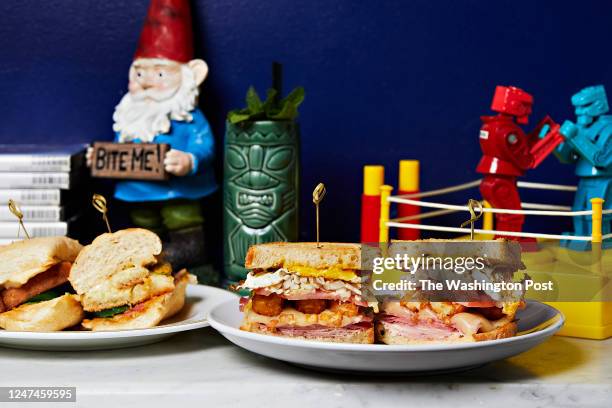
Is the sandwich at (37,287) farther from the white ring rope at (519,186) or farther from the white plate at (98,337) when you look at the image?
the white ring rope at (519,186)

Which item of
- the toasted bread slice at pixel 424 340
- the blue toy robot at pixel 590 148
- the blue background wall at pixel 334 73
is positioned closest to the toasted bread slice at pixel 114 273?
the toasted bread slice at pixel 424 340

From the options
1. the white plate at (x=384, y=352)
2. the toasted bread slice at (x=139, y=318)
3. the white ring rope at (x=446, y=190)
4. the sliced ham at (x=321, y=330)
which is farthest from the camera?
the white ring rope at (x=446, y=190)

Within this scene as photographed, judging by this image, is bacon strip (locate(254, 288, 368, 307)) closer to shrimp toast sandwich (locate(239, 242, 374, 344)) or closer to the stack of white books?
shrimp toast sandwich (locate(239, 242, 374, 344))

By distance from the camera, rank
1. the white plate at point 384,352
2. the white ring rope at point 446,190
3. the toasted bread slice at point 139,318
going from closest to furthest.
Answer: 1. the white plate at point 384,352
2. the toasted bread slice at point 139,318
3. the white ring rope at point 446,190

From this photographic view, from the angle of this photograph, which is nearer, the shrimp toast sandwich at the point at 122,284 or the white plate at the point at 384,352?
the white plate at the point at 384,352

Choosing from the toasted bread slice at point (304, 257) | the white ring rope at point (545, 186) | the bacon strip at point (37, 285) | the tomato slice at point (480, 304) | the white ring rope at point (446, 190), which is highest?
the white ring rope at point (545, 186)

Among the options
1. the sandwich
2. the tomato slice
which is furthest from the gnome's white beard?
the tomato slice

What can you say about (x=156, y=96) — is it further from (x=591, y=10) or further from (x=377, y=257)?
(x=591, y=10)

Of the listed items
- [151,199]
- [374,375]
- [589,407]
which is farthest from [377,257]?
[151,199]
